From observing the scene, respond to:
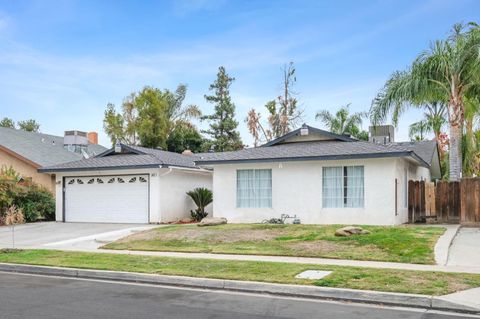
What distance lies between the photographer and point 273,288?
921 centimetres

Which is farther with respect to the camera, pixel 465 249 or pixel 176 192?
pixel 176 192

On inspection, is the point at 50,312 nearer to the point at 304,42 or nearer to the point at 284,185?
the point at 284,185

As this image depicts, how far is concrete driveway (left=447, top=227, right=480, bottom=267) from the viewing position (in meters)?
11.3

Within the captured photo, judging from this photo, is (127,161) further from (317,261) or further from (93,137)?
(93,137)

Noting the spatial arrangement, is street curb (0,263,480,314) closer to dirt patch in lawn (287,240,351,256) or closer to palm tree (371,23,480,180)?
dirt patch in lawn (287,240,351,256)

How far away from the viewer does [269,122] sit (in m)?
46.5

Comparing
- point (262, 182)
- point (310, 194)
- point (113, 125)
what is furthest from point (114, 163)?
point (113, 125)

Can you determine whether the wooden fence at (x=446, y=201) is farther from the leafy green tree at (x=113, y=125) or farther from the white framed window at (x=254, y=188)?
the leafy green tree at (x=113, y=125)

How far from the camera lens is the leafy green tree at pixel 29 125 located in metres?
58.7

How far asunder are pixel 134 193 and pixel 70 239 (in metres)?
5.51

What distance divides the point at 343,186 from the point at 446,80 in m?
6.03

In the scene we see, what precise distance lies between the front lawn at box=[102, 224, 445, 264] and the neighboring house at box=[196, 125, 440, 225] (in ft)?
7.57

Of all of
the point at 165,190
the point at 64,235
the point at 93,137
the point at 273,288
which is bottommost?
the point at 64,235

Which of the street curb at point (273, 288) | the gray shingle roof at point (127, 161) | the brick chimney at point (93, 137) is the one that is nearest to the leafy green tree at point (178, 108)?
the brick chimney at point (93, 137)
